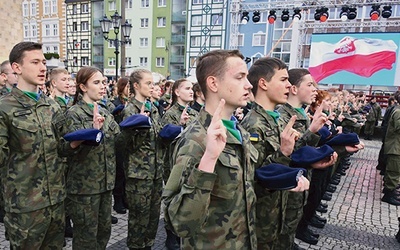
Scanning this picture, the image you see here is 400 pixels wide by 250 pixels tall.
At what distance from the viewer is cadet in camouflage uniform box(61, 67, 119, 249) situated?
125 inches

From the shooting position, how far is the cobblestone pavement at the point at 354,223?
4.61m

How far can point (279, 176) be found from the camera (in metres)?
2.06

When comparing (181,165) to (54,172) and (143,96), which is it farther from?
(143,96)

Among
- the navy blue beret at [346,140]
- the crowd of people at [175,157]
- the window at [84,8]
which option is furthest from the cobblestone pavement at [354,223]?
the window at [84,8]

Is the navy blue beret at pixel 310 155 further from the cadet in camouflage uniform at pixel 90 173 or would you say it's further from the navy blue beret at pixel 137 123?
the cadet in camouflage uniform at pixel 90 173

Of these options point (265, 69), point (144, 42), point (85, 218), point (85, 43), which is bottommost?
point (85, 218)

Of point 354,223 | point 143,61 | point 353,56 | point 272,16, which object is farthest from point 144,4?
point 354,223

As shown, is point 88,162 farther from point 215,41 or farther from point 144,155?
point 215,41

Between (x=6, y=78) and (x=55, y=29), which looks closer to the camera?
(x=6, y=78)

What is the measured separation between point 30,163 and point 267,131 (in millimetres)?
2213

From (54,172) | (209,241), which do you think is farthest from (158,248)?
(209,241)

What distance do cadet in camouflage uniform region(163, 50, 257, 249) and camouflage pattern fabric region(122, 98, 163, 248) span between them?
185 cm

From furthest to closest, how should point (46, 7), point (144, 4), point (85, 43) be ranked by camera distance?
point (46, 7) → point (85, 43) → point (144, 4)

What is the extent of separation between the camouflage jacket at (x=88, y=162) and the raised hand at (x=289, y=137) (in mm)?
2007
